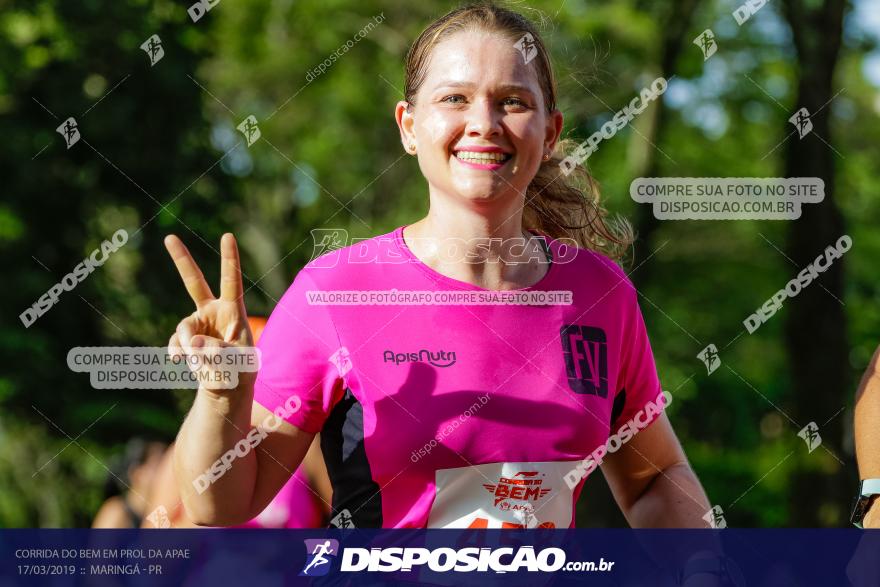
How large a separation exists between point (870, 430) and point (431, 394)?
1032mm

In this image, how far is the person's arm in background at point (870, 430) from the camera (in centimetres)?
273

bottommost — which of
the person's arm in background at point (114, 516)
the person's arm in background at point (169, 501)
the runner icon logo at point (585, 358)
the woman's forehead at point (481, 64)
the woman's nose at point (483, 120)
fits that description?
the runner icon logo at point (585, 358)

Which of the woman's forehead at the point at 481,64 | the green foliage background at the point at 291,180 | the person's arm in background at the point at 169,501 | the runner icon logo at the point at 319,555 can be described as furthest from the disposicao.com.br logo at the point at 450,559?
the person's arm in background at the point at 169,501

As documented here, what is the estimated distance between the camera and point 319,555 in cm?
258

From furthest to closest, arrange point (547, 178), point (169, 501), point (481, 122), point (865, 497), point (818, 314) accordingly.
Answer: point (818, 314) → point (169, 501) → point (547, 178) → point (865, 497) → point (481, 122)

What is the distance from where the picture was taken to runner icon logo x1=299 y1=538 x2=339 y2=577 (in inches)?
99.9

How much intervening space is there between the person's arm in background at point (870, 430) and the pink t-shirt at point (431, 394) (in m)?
0.62

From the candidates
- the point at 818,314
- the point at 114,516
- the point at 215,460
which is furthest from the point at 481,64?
the point at 818,314

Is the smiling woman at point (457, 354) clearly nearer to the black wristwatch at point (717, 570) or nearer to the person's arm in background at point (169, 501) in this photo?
the black wristwatch at point (717, 570)

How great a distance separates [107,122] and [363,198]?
28.2 feet

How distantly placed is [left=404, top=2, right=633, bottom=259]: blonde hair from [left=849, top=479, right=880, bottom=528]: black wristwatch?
2.92 ft

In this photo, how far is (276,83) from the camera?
1834 cm

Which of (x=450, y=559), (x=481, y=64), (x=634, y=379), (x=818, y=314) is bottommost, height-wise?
(x=450, y=559)

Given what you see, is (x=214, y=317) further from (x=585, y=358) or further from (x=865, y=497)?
(x=865, y=497)
